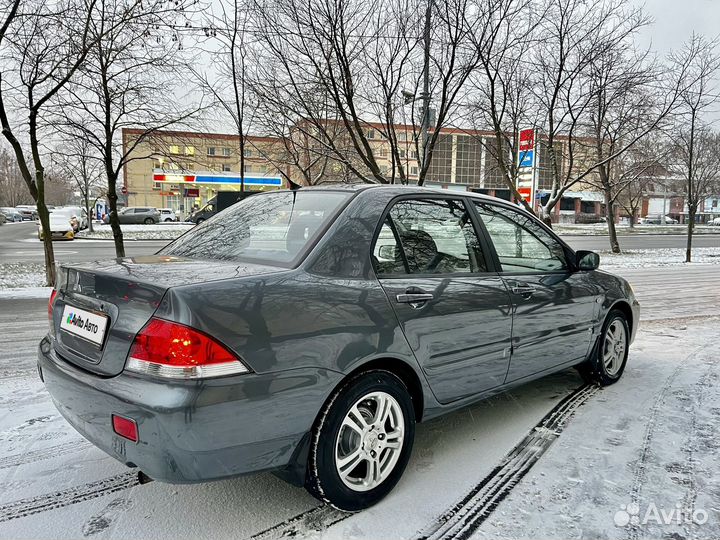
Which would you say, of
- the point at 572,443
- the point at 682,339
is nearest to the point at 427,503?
the point at 572,443

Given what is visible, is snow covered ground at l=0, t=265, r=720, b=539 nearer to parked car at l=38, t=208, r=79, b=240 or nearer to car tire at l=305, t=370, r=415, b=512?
car tire at l=305, t=370, r=415, b=512

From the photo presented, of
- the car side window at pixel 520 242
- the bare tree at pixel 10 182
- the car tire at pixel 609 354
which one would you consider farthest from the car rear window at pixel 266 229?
the bare tree at pixel 10 182

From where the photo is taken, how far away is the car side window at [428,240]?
8.95 feet

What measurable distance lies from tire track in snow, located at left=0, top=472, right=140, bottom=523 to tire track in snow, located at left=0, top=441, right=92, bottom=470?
459mm

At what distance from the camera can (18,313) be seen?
7.59 m

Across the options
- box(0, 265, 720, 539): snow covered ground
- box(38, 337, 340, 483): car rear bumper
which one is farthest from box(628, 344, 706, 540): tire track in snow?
box(38, 337, 340, 483): car rear bumper

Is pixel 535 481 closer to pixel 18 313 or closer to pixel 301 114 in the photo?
pixel 18 313

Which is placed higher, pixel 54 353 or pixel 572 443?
pixel 54 353

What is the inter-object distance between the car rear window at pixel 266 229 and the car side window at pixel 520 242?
114 cm

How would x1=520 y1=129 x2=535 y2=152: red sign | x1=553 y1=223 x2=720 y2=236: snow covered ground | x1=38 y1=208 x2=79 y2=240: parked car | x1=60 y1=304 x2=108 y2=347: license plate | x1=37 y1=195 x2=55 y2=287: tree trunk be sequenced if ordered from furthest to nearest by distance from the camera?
x1=553 y1=223 x2=720 y2=236: snow covered ground, x1=38 y1=208 x2=79 y2=240: parked car, x1=520 y1=129 x2=535 y2=152: red sign, x1=37 y1=195 x2=55 y2=287: tree trunk, x1=60 y1=304 x2=108 y2=347: license plate

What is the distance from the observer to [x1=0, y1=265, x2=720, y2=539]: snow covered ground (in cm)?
238

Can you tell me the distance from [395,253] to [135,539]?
182 centimetres

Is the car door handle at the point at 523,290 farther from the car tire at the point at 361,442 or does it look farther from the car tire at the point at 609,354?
the car tire at the point at 609,354

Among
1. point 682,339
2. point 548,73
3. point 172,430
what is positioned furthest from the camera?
point 548,73
